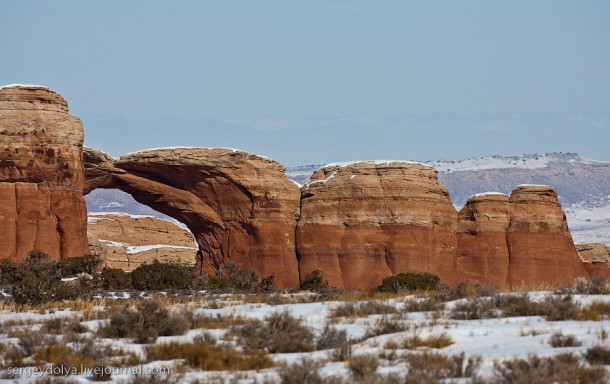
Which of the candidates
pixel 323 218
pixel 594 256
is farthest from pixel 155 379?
pixel 594 256

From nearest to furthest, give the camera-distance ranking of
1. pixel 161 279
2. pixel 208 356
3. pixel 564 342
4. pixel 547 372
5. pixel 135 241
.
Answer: pixel 547 372 → pixel 208 356 → pixel 564 342 → pixel 161 279 → pixel 135 241

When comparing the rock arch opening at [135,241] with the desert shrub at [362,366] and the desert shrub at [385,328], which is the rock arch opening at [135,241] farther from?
the desert shrub at [362,366]

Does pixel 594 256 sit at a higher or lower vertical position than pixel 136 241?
lower

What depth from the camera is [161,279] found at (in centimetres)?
3625

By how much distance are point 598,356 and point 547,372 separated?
1.15 metres

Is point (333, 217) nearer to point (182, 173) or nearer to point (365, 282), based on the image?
point (365, 282)

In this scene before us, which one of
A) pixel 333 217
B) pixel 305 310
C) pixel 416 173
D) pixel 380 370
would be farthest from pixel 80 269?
pixel 380 370

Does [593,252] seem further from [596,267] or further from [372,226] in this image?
[372,226]

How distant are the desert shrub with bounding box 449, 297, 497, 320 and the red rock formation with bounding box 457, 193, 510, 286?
38.3m

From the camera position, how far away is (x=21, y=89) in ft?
148

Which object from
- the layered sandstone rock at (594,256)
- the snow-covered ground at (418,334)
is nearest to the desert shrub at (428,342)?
the snow-covered ground at (418,334)

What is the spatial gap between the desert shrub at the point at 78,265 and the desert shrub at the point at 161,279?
549cm

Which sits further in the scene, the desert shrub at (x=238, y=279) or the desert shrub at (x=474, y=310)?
the desert shrub at (x=238, y=279)

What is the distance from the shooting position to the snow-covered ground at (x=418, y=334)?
11.8 metres
